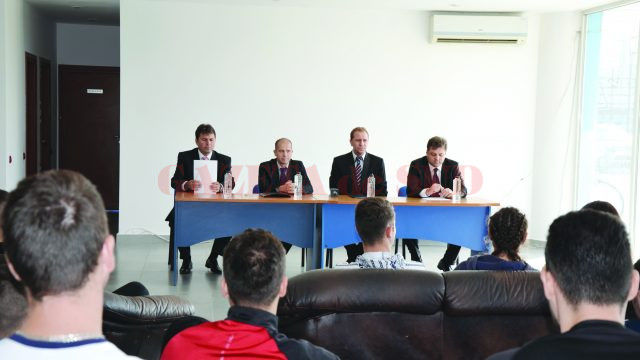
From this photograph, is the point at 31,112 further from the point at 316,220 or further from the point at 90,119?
the point at 316,220

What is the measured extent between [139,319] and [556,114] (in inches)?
269

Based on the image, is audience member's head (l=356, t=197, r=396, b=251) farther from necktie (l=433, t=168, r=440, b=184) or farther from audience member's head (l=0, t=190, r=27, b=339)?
necktie (l=433, t=168, r=440, b=184)

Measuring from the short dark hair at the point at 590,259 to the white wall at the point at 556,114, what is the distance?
7.33 metres

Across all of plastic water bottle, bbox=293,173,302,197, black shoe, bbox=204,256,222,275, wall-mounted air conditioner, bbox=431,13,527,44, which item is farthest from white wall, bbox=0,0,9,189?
wall-mounted air conditioner, bbox=431,13,527,44

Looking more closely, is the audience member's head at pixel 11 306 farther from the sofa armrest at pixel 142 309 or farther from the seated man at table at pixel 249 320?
the sofa armrest at pixel 142 309

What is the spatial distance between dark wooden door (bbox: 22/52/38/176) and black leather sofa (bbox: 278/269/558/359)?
7.57 m

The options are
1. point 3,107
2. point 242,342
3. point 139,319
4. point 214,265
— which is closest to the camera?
point 242,342

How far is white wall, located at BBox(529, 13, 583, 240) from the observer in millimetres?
8555

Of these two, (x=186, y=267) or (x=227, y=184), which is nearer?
(x=227, y=184)

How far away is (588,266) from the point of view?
1.59 metres

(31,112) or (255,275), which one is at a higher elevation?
(31,112)

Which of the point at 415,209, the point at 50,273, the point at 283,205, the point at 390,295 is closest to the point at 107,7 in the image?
the point at 283,205

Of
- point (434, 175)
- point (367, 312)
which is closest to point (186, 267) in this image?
point (434, 175)

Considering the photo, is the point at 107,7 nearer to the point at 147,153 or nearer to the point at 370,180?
the point at 147,153
